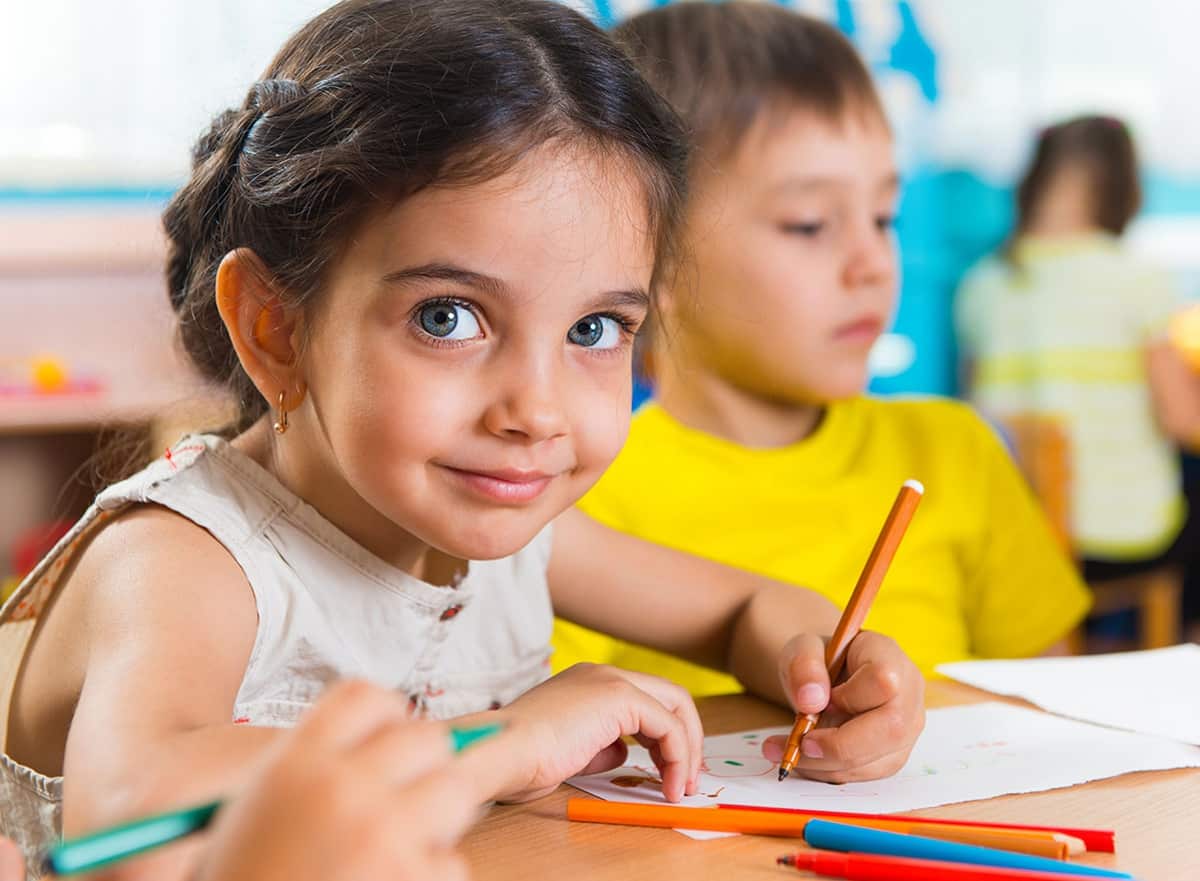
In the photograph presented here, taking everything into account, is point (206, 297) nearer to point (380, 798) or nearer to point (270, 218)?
point (270, 218)

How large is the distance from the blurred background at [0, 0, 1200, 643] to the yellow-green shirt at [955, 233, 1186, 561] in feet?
0.91

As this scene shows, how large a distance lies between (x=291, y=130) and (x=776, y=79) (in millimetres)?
673

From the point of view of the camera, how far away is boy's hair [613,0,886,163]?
1376 millimetres

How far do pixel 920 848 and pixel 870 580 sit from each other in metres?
0.22

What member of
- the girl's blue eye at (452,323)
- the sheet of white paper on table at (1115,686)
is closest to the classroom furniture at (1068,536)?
the sheet of white paper on table at (1115,686)

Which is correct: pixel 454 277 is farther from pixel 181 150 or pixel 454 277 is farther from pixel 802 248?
pixel 181 150

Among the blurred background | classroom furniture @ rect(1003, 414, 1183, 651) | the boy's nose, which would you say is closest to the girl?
the boy's nose

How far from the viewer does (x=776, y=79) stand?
1382 mm

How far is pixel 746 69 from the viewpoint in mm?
1391

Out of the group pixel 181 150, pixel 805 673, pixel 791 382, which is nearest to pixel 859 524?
pixel 791 382

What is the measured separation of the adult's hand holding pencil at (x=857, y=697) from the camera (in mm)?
779

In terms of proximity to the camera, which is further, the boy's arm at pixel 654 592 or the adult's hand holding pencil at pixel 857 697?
the boy's arm at pixel 654 592

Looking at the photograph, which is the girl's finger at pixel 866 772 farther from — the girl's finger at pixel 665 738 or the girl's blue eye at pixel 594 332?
the girl's blue eye at pixel 594 332

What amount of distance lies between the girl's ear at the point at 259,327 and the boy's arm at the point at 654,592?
31 centimetres
